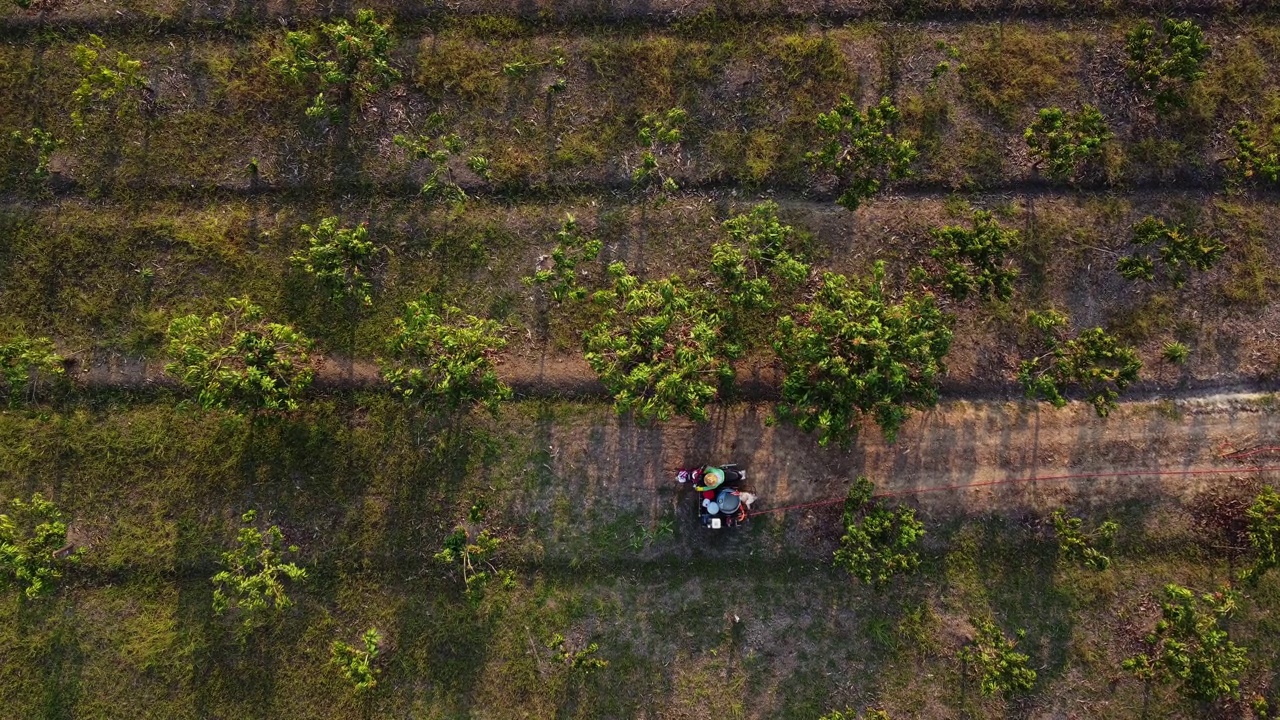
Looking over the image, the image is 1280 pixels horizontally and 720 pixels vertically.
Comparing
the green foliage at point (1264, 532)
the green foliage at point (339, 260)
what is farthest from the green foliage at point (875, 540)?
the green foliage at point (339, 260)

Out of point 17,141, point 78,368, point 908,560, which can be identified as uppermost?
point 17,141

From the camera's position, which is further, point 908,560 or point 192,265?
point 192,265

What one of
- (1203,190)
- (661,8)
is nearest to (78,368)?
→ (661,8)

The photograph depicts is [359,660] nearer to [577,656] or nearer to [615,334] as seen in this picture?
[577,656]

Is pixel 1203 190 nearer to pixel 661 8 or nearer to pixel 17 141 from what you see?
pixel 661 8

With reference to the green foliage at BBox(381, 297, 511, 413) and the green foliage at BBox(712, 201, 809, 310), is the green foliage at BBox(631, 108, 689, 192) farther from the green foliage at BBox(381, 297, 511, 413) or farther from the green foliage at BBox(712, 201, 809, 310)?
the green foliage at BBox(381, 297, 511, 413)

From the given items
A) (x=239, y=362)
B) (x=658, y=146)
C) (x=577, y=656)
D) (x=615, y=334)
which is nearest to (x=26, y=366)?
(x=239, y=362)

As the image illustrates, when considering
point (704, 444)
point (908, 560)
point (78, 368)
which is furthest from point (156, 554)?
point (908, 560)

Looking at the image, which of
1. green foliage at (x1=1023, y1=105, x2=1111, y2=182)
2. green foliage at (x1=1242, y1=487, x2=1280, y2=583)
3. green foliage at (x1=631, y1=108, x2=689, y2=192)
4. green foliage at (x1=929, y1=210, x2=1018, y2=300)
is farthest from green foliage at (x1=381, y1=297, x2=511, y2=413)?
green foliage at (x1=1242, y1=487, x2=1280, y2=583)

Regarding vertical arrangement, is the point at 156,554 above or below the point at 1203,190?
below
